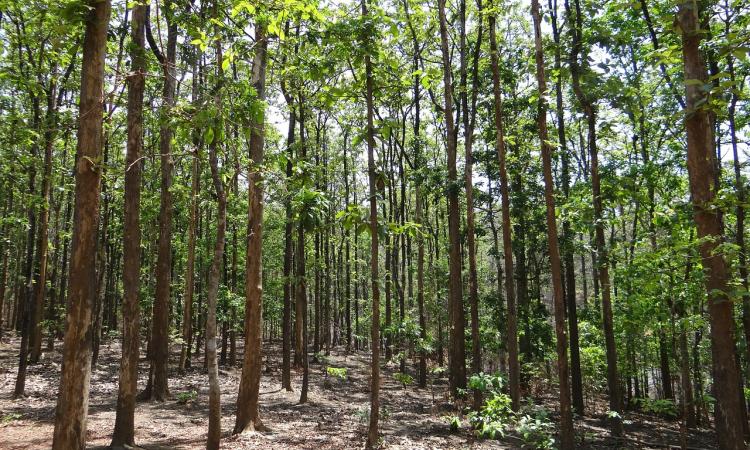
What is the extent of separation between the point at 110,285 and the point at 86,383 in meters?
28.3

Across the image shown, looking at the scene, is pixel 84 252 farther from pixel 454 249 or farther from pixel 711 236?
pixel 454 249

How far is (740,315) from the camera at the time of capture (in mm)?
16016

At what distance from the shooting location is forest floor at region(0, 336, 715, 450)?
407 inches

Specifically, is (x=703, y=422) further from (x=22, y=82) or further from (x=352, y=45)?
(x=22, y=82)

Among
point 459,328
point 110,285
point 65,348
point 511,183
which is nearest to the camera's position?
point 65,348

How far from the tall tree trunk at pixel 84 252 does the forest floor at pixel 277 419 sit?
14.8 feet

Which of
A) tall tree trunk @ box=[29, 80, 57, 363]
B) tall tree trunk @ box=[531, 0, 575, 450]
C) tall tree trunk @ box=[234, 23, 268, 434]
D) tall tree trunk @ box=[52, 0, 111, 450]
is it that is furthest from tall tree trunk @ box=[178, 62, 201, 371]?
tall tree trunk @ box=[531, 0, 575, 450]

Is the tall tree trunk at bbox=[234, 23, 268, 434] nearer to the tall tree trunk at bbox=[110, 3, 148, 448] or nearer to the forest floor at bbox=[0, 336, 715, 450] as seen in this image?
the forest floor at bbox=[0, 336, 715, 450]

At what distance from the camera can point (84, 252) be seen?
17.4 feet

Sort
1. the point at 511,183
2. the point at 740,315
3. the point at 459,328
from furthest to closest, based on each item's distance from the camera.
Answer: the point at 511,183 < the point at 740,315 < the point at 459,328

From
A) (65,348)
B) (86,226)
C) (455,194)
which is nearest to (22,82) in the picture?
(86,226)

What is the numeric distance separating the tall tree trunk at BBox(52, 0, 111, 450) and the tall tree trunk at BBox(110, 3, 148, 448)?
9.26 ft

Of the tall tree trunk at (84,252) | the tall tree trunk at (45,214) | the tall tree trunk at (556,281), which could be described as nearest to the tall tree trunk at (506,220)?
the tall tree trunk at (556,281)

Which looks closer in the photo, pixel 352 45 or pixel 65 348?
pixel 65 348
